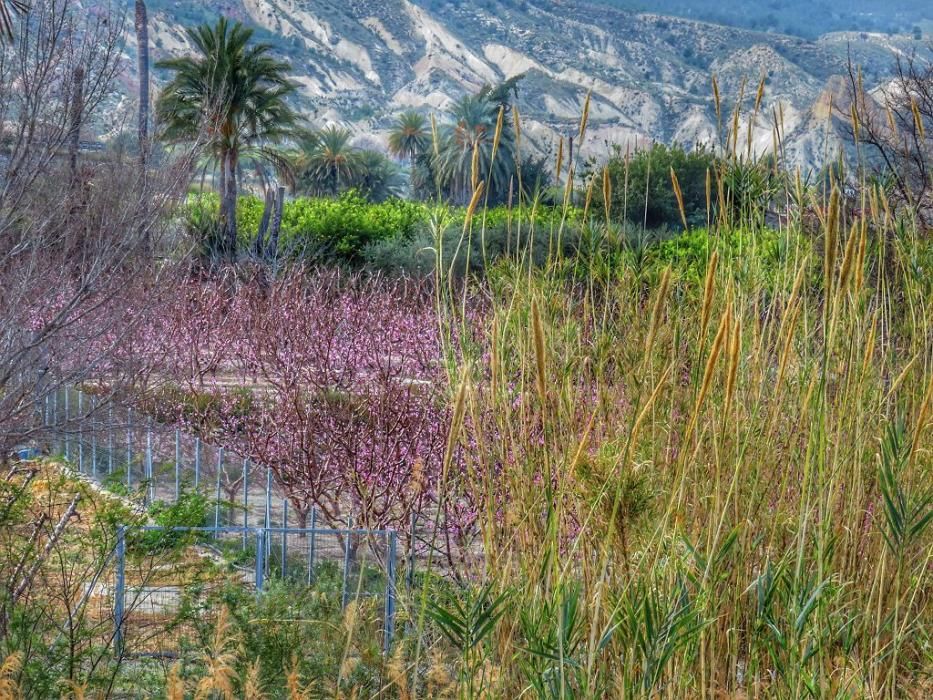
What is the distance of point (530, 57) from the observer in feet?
395

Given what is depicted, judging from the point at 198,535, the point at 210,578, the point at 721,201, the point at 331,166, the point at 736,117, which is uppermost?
the point at 736,117

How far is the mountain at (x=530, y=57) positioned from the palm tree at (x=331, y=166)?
4286 cm

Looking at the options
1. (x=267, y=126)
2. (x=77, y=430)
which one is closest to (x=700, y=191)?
(x=267, y=126)

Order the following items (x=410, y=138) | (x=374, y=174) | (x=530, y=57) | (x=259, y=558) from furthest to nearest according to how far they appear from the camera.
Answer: (x=530, y=57) → (x=410, y=138) → (x=374, y=174) → (x=259, y=558)

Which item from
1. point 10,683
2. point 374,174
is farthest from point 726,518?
point 374,174

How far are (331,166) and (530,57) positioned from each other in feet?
248

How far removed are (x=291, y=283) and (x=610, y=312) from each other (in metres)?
7.58

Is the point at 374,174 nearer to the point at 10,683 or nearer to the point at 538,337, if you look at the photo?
the point at 10,683

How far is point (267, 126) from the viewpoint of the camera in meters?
22.9

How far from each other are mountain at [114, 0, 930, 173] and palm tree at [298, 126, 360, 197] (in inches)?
1687

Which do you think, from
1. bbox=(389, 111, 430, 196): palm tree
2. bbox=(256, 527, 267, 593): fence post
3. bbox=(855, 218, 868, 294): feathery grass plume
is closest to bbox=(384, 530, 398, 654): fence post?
bbox=(256, 527, 267, 593): fence post

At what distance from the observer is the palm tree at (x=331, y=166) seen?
4891cm

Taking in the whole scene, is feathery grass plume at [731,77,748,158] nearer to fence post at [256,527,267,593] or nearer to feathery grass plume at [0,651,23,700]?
feathery grass plume at [0,651,23,700]

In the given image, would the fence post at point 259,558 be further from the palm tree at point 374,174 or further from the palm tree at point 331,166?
the palm tree at point 374,174
